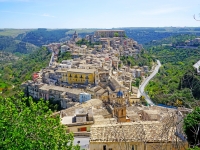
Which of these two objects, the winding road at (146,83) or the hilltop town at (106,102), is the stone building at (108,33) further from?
the winding road at (146,83)

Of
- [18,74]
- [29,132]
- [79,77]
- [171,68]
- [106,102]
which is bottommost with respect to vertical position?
[18,74]

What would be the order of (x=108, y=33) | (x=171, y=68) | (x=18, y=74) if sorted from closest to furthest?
1. (x=171, y=68)
2. (x=18, y=74)
3. (x=108, y=33)

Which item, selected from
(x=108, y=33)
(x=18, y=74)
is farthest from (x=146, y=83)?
(x=108, y=33)

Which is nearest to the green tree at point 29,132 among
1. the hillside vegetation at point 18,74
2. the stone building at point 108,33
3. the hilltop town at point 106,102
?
the hilltop town at point 106,102

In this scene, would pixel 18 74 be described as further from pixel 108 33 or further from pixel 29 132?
pixel 29 132

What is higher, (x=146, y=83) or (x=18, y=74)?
(x=146, y=83)

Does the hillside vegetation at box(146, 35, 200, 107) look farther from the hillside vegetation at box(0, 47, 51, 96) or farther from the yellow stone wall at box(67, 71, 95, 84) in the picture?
the hillside vegetation at box(0, 47, 51, 96)

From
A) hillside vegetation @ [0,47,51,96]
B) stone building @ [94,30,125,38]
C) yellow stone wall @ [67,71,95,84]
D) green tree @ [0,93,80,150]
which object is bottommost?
hillside vegetation @ [0,47,51,96]

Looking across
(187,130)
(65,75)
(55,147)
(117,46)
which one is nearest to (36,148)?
(55,147)

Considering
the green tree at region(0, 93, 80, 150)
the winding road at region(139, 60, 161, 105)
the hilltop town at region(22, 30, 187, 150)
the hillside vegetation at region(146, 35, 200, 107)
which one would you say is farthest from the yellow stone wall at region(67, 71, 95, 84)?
the green tree at region(0, 93, 80, 150)
